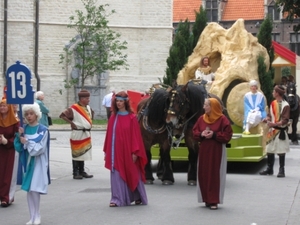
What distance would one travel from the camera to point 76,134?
51.8ft

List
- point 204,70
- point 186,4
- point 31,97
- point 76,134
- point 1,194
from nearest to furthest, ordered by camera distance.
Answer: point 31,97 → point 1,194 → point 76,134 → point 204,70 → point 186,4

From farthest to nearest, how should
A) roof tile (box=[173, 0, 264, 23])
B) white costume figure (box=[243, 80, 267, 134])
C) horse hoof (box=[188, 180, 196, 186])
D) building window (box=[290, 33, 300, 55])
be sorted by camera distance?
building window (box=[290, 33, 300, 55]), roof tile (box=[173, 0, 264, 23]), white costume figure (box=[243, 80, 267, 134]), horse hoof (box=[188, 180, 196, 186])

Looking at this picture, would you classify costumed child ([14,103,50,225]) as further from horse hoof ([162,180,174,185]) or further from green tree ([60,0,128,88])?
green tree ([60,0,128,88])

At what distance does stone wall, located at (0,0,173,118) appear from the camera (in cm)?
4378

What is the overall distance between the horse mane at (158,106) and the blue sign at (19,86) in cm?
366

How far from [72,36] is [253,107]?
1062 inches

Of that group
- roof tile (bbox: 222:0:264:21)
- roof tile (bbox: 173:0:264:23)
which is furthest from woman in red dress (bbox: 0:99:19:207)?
roof tile (bbox: 222:0:264:21)

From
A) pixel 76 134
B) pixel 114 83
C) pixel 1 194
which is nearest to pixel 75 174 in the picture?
pixel 76 134

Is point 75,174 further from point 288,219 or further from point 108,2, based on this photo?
point 108,2

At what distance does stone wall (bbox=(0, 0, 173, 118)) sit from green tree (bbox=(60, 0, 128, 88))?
1.07 m

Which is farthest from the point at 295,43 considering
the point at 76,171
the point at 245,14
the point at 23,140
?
the point at 23,140

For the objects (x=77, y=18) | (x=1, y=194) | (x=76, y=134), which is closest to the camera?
(x=1, y=194)

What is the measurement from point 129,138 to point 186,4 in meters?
62.4

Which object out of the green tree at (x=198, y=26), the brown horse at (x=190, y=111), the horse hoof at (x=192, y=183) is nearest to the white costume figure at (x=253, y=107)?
the brown horse at (x=190, y=111)
